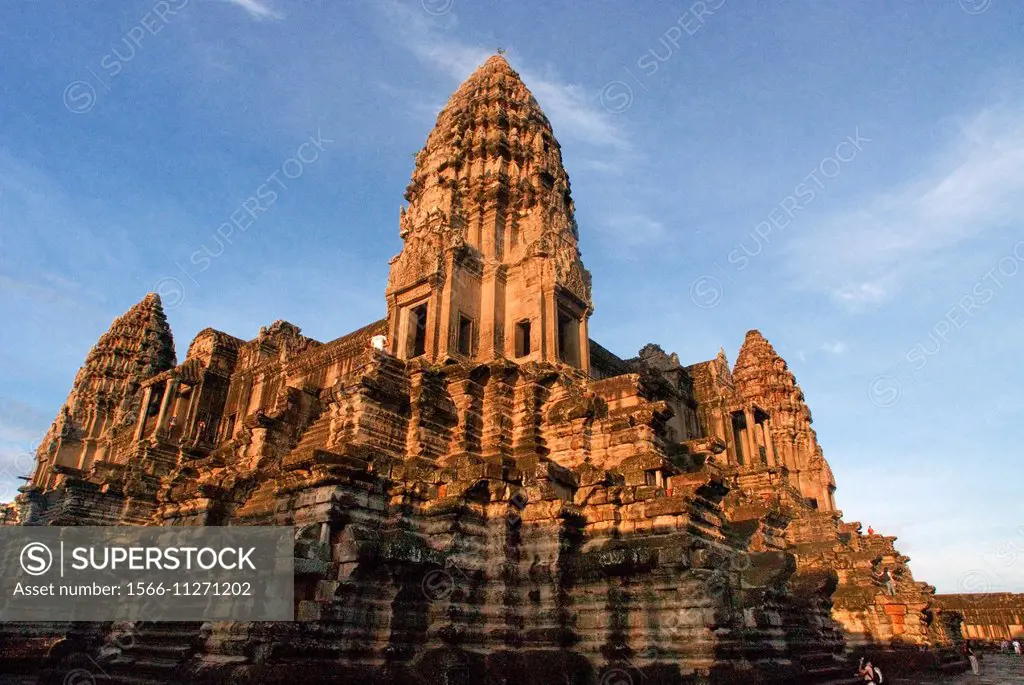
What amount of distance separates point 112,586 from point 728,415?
25251mm

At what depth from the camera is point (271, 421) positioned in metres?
18.0

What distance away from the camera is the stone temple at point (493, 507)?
446 inches

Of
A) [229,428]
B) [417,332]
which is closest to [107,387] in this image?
[229,428]

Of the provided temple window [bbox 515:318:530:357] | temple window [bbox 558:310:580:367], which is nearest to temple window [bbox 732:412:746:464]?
temple window [bbox 558:310:580:367]

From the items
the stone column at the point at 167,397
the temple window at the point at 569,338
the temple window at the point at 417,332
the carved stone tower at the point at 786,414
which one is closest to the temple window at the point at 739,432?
the carved stone tower at the point at 786,414

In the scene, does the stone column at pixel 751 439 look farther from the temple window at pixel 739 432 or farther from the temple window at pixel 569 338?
the temple window at pixel 569 338

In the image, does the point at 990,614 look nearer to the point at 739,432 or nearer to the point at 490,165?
the point at 739,432

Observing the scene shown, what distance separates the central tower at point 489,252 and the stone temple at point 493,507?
0.28ft

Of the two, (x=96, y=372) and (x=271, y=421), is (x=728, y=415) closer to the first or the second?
(x=271, y=421)

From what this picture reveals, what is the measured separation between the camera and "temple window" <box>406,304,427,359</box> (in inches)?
778

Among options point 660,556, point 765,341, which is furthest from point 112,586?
point 765,341

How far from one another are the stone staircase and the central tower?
344 inches

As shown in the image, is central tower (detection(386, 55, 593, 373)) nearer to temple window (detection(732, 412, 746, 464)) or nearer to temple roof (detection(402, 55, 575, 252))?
temple roof (detection(402, 55, 575, 252))

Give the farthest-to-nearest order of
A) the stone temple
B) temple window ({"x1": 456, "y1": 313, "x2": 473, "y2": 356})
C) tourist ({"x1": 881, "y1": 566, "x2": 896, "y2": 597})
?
1. tourist ({"x1": 881, "y1": 566, "x2": 896, "y2": 597})
2. temple window ({"x1": 456, "y1": 313, "x2": 473, "y2": 356})
3. the stone temple
